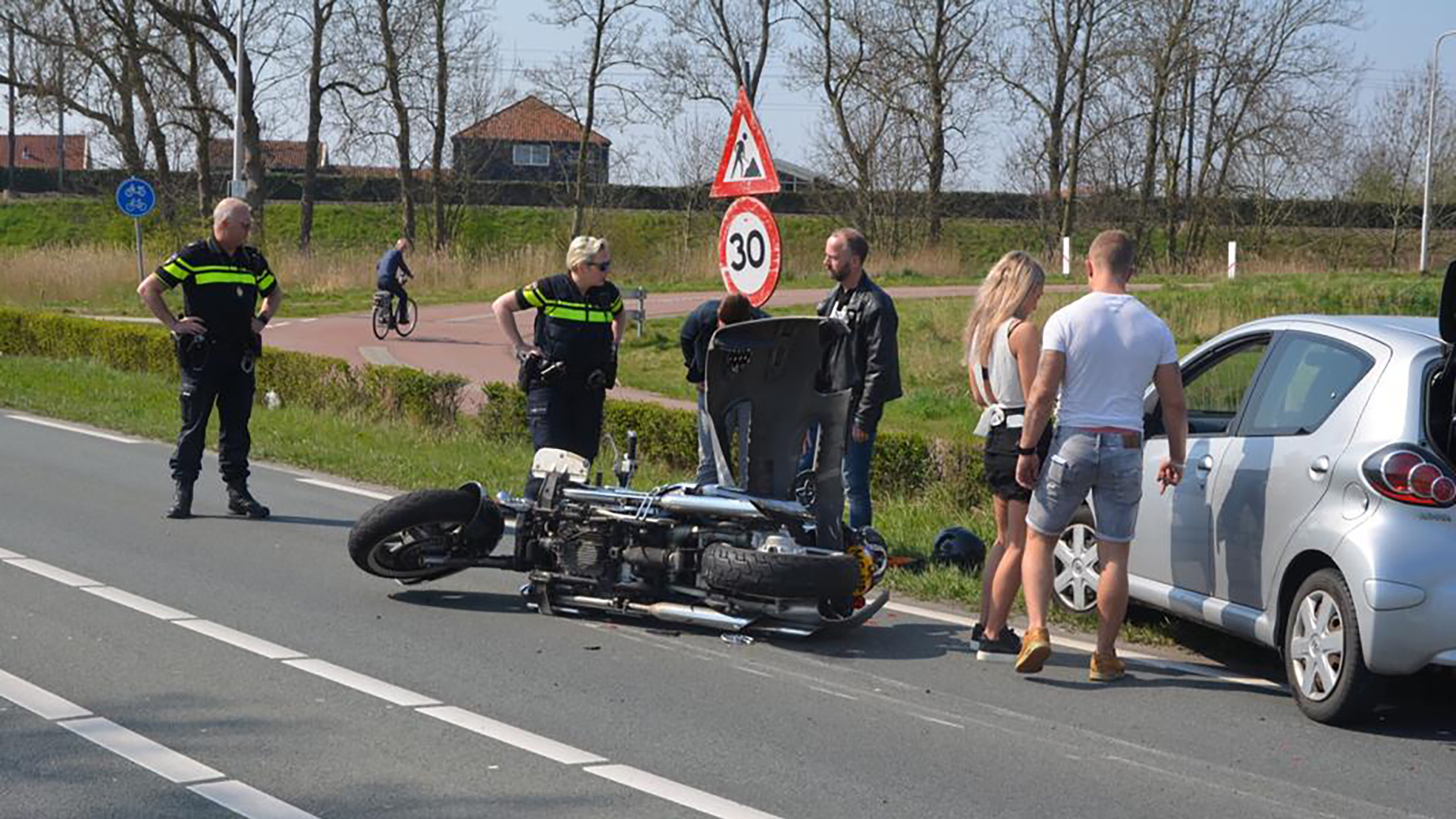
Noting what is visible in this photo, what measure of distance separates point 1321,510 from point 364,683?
141 inches

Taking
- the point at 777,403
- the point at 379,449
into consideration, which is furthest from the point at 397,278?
the point at 777,403

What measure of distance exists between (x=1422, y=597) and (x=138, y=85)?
4812 cm

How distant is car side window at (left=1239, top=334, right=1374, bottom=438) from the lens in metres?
6.86

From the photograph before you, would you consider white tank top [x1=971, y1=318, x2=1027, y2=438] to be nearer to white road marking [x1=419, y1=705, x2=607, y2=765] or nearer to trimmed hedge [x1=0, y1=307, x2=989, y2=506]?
white road marking [x1=419, y1=705, x2=607, y2=765]

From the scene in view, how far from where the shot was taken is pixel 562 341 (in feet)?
29.8

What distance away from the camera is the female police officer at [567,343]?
907 cm

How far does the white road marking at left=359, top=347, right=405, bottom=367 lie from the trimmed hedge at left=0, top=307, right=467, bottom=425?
394 centimetres

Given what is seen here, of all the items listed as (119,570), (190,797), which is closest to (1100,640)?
(190,797)

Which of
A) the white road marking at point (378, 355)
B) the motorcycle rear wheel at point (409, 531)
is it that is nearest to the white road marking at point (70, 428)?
the motorcycle rear wheel at point (409, 531)

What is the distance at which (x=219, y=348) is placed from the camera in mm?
10773

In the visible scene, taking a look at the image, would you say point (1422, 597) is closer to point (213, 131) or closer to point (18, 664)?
point (18, 664)

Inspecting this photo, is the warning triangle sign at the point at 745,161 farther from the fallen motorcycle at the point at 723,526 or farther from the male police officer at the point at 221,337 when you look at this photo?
the fallen motorcycle at the point at 723,526

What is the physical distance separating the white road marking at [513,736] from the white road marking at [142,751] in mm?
928

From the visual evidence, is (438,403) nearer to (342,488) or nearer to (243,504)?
(342,488)
